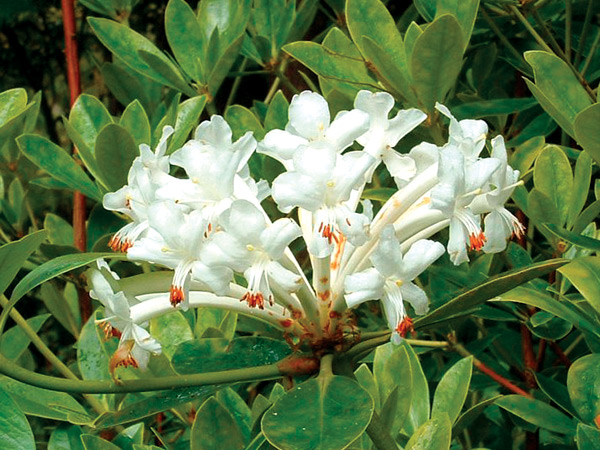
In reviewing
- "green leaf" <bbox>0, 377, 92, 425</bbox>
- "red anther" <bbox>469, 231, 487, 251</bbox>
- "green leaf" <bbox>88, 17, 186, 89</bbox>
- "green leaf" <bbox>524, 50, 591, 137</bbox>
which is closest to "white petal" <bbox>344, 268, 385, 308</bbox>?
"red anther" <bbox>469, 231, 487, 251</bbox>

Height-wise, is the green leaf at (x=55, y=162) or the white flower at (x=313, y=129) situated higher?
Answer: the white flower at (x=313, y=129)

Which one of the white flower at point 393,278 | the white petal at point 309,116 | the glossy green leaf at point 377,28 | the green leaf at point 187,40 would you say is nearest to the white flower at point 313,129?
the white petal at point 309,116

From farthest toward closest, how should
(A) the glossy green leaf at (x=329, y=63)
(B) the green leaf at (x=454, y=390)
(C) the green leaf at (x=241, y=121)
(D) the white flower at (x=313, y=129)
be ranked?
(C) the green leaf at (x=241, y=121)
(A) the glossy green leaf at (x=329, y=63)
(B) the green leaf at (x=454, y=390)
(D) the white flower at (x=313, y=129)

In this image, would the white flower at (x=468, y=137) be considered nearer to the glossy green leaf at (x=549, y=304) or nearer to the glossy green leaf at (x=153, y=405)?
the glossy green leaf at (x=549, y=304)

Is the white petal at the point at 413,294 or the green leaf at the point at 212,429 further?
the green leaf at the point at 212,429

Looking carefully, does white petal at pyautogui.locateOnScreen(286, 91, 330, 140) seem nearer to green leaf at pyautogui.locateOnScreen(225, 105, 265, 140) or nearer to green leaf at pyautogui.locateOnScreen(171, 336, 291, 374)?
green leaf at pyautogui.locateOnScreen(171, 336, 291, 374)

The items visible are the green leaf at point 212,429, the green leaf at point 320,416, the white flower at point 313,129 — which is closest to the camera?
the green leaf at point 320,416

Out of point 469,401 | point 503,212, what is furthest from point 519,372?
point 503,212
